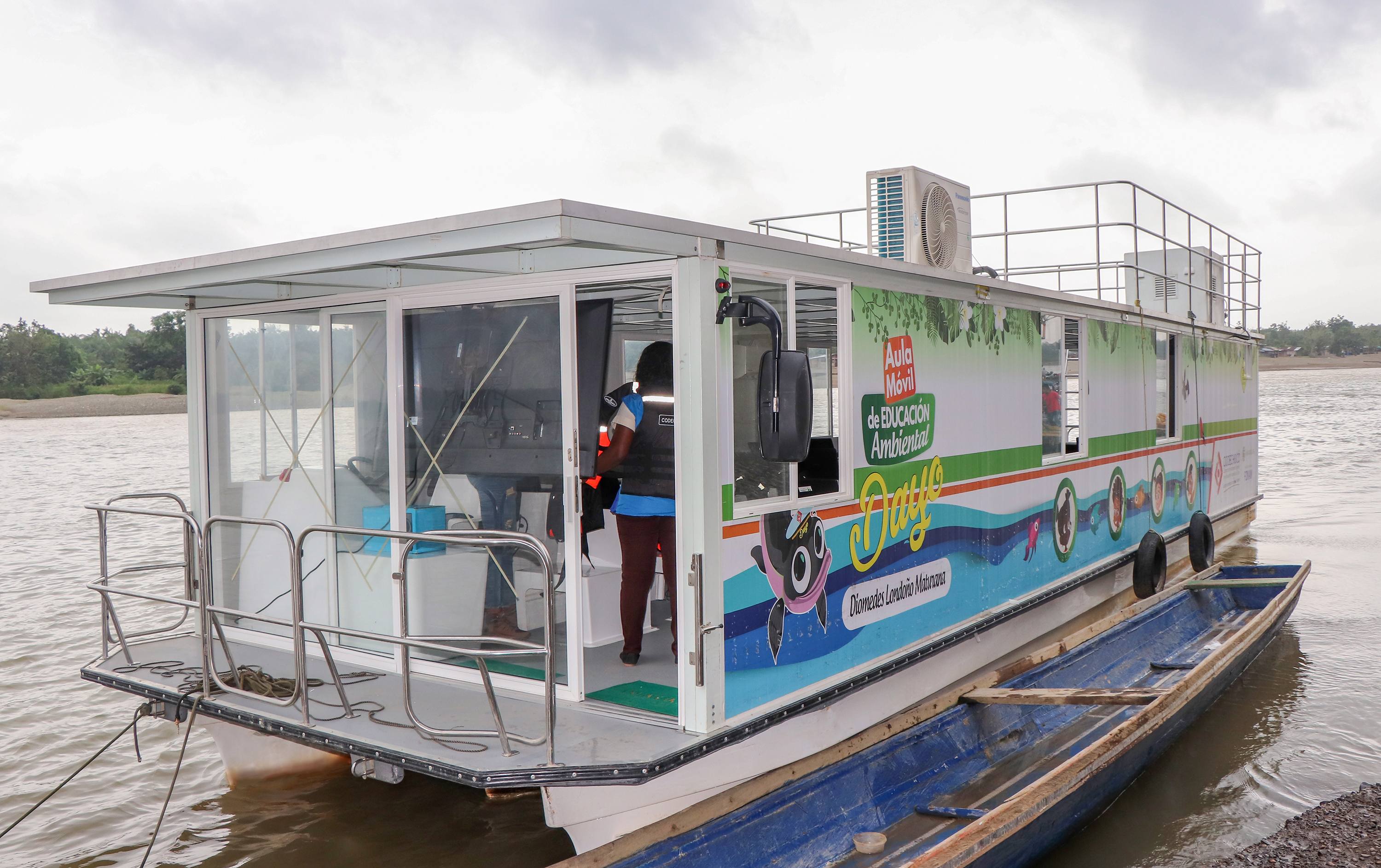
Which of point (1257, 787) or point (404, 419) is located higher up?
point (404, 419)

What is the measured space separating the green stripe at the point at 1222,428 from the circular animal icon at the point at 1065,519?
11.4ft

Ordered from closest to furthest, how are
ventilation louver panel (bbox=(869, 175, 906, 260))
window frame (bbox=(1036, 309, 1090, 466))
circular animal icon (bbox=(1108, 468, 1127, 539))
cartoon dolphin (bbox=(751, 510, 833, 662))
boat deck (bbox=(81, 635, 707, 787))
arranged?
boat deck (bbox=(81, 635, 707, 787)) < cartoon dolphin (bbox=(751, 510, 833, 662)) < ventilation louver panel (bbox=(869, 175, 906, 260)) < window frame (bbox=(1036, 309, 1090, 466)) < circular animal icon (bbox=(1108, 468, 1127, 539))

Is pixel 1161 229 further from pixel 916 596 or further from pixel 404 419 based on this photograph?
pixel 404 419

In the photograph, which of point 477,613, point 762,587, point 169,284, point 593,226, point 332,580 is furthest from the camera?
point 332,580

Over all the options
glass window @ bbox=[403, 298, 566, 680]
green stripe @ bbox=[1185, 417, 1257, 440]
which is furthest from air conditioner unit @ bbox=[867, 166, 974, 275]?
green stripe @ bbox=[1185, 417, 1257, 440]

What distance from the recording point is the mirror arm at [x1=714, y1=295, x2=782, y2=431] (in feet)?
12.7

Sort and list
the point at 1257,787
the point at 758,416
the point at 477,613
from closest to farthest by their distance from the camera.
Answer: the point at 758,416 < the point at 477,613 < the point at 1257,787

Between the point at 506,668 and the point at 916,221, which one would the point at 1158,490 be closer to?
the point at 916,221

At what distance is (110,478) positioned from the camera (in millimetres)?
23234

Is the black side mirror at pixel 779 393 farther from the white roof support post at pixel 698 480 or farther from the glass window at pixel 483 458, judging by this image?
the glass window at pixel 483 458

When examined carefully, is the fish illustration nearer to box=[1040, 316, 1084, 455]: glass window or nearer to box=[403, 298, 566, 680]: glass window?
box=[1040, 316, 1084, 455]: glass window

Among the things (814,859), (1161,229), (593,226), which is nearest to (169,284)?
(593,226)

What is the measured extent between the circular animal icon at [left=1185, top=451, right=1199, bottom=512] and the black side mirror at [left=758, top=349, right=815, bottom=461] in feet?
26.2

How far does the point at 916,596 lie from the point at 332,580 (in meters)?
Result: 3.29
